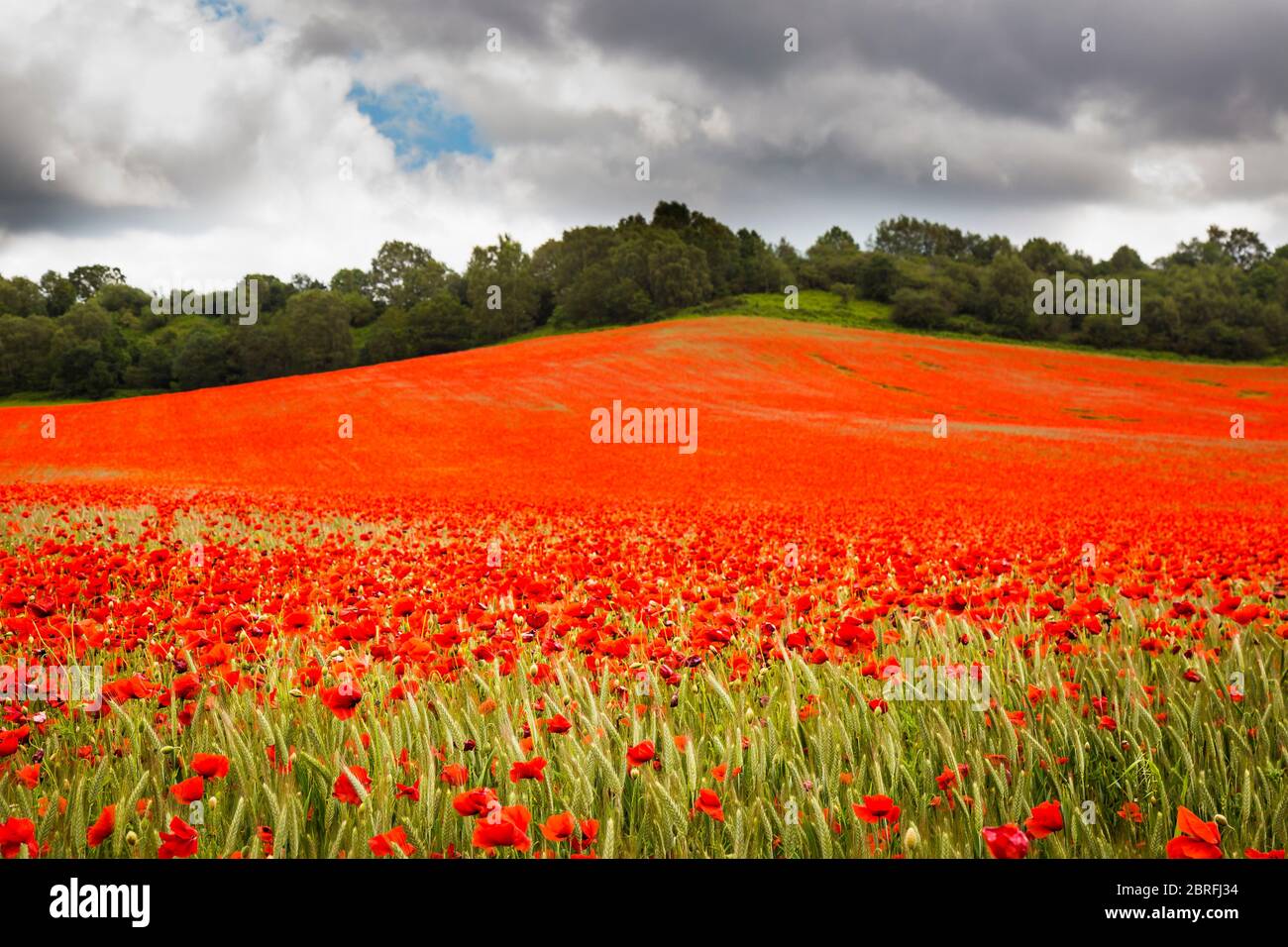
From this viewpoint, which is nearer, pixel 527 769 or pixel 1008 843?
pixel 1008 843

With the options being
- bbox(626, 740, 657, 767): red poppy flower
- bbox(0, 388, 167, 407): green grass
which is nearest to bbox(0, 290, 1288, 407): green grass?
bbox(0, 388, 167, 407): green grass

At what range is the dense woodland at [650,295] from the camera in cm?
4075

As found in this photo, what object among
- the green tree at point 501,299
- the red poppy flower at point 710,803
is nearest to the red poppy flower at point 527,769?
the red poppy flower at point 710,803

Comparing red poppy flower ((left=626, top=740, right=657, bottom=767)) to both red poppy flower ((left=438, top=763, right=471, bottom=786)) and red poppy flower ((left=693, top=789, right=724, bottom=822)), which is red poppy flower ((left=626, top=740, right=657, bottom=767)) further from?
red poppy flower ((left=438, top=763, right=471, bottom=786))

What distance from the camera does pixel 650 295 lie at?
2101 inches

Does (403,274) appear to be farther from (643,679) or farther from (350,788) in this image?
(350,788)

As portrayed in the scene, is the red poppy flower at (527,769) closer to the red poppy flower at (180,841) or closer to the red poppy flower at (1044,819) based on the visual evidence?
the red poppy flower at (180,841)

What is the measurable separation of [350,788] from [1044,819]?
1719 millimetres

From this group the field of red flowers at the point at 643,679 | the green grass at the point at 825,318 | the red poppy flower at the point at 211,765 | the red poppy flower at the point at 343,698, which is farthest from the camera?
the green grass at the point at 825,318

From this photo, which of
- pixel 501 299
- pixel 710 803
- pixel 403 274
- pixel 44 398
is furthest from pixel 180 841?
pixel 403 274

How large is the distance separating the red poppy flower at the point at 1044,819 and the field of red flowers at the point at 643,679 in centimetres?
9

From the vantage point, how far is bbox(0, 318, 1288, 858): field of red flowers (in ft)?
7.20

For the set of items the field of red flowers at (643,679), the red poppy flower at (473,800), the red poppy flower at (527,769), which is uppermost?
the red poppy flower at (473,800)

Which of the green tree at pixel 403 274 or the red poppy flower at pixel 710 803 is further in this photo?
the green tree at pixel 403 274
